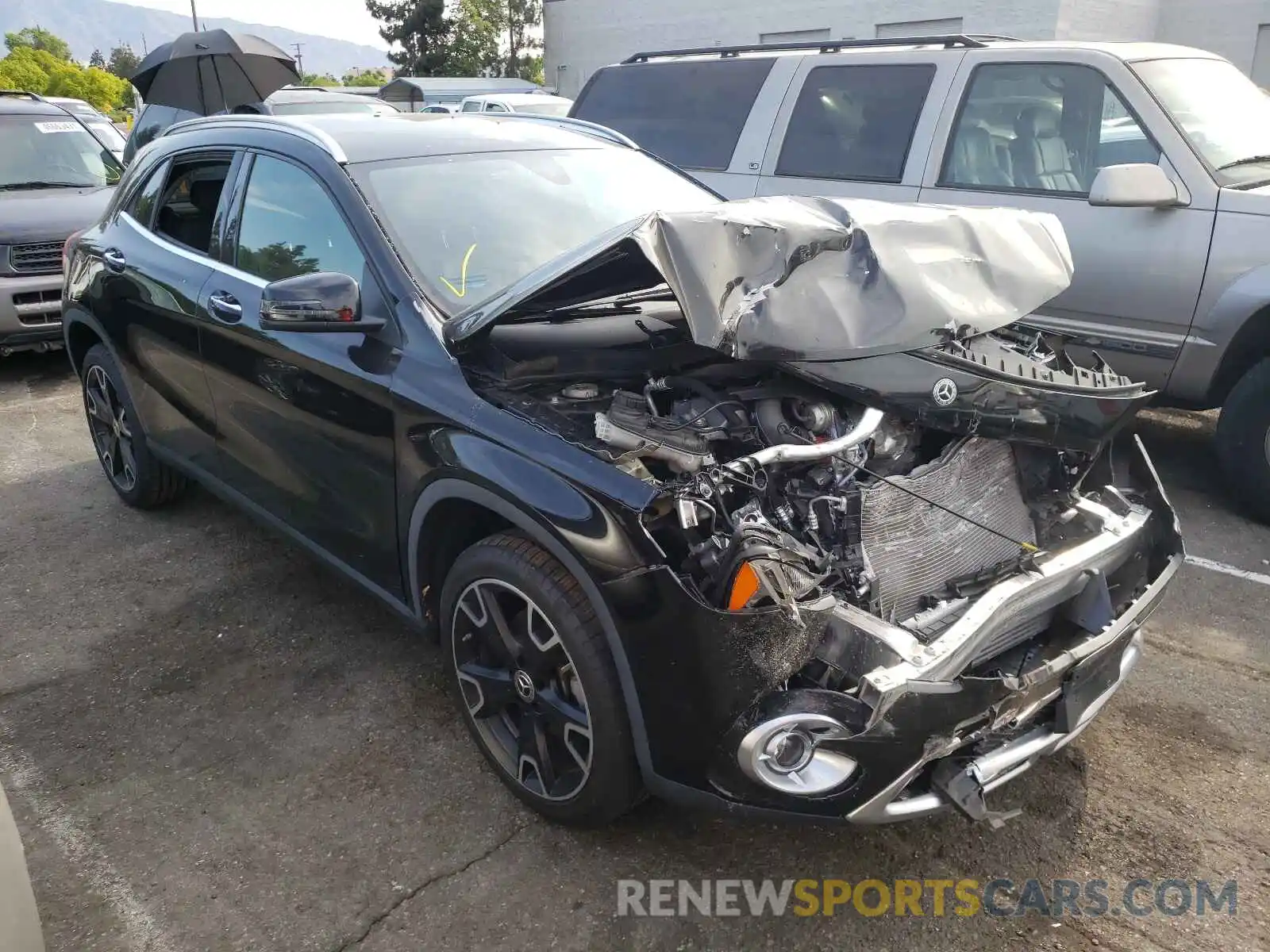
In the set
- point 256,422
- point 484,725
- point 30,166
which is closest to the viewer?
point 484,725

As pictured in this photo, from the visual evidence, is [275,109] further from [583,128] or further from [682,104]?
[583,128]

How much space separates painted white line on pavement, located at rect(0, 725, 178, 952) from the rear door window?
4.74 m

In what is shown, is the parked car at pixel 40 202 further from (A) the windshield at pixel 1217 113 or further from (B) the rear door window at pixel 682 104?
(A) the windshield at pixel 1217 113

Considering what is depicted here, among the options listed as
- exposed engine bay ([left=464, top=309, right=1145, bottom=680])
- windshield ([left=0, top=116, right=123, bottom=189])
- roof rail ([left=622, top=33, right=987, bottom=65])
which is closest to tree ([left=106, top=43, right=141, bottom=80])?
windshield ([left=0, top=116, right=123, bottom=189])

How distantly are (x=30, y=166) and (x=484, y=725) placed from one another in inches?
321

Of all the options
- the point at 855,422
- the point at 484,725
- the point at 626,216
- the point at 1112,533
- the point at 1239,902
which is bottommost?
the point at 1239,902

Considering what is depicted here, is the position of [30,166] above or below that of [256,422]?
above

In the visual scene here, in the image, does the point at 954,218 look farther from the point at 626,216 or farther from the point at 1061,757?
the point at 1061,757

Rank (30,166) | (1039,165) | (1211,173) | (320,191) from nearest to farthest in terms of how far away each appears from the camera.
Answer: (320,191), (1211,173), (1039,165), (30,166)

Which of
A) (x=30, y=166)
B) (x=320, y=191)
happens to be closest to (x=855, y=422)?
(x=320, y=191)

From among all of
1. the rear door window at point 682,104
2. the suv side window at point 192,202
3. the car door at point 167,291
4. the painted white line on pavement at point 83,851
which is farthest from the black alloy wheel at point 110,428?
the rear door window at point 682,104

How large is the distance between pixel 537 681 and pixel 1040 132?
4.26m

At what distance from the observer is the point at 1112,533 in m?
2.70

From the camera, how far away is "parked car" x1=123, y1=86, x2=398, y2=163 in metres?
10.8
